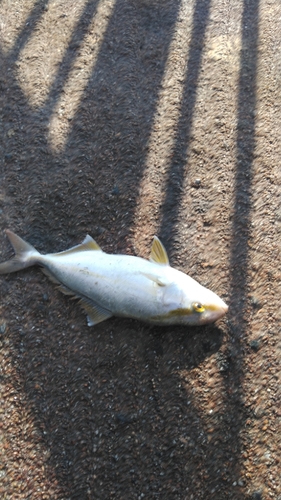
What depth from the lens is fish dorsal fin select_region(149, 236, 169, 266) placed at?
3.08 m

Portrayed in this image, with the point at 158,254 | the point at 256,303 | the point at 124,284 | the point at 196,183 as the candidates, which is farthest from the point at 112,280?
the point at 196,183

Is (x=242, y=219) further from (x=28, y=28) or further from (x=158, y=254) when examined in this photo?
(x=28, y=28)

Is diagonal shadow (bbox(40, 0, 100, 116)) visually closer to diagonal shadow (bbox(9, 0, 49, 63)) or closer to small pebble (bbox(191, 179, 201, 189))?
diagonal shadow (bbox(9, 0, 49, 63))

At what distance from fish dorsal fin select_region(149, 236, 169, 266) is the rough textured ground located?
0.26 m

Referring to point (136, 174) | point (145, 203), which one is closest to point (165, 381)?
point (145, 203)

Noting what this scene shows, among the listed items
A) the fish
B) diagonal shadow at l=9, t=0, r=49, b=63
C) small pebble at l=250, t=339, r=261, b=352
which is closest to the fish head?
the fish

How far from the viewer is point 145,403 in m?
2.93

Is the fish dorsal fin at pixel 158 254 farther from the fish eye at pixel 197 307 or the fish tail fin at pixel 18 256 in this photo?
the fish tail fin at pixel 18 256

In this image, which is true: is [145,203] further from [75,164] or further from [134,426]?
[134,426]

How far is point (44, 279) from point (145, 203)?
0.93 m

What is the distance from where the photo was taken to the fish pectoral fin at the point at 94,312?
3.02m

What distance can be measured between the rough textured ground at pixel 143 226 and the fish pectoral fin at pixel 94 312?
0.10 metres

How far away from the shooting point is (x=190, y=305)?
2.87m

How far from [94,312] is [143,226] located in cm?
78
